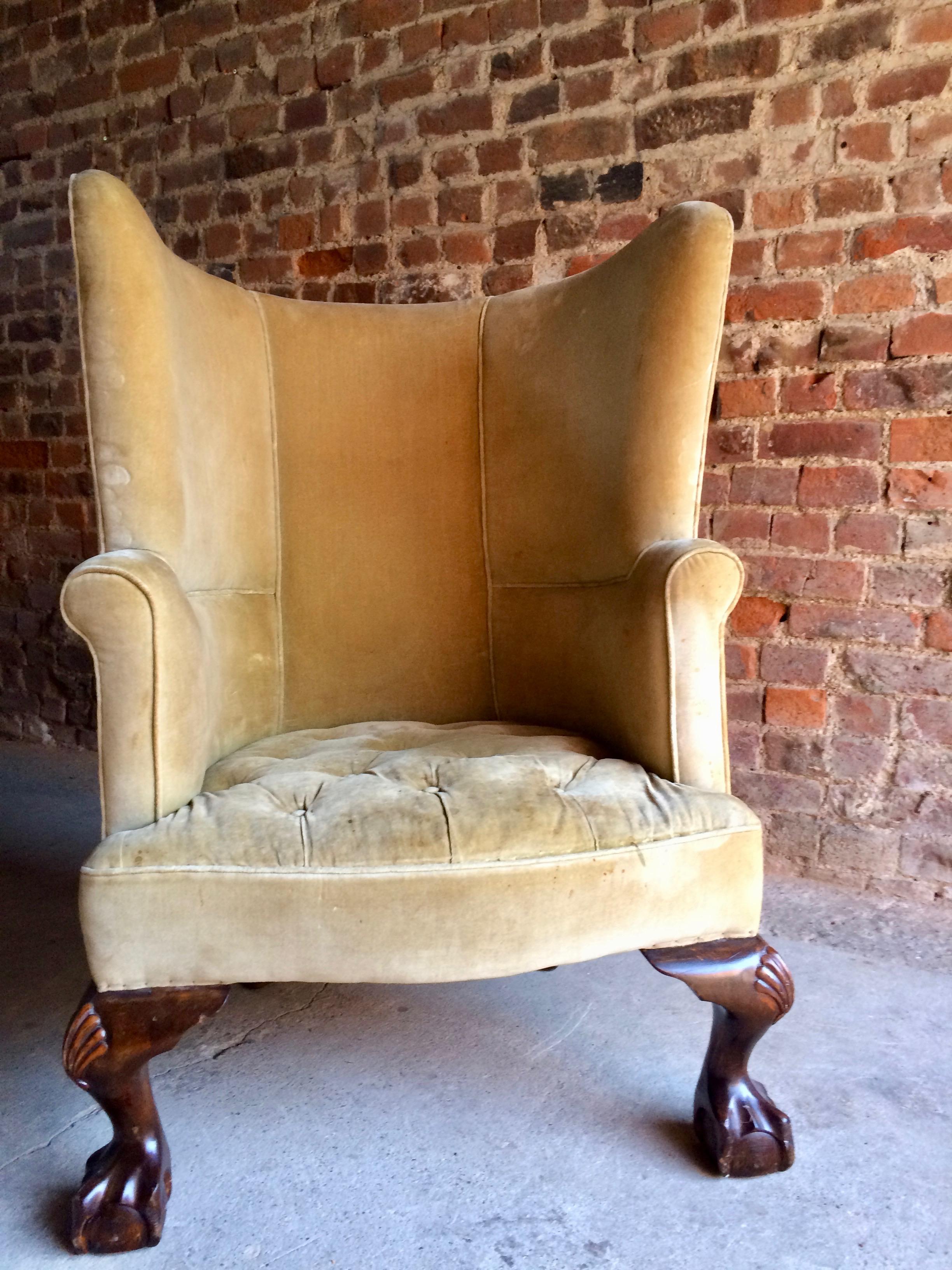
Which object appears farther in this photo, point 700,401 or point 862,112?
point 862,112

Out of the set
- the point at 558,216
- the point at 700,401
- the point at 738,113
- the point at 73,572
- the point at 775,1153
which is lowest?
the point at 775,1153

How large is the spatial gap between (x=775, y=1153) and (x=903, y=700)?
36.7 inches

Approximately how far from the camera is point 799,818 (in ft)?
6.14

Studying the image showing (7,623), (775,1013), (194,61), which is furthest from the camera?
(7,623)

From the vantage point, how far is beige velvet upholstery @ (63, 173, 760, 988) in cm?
94

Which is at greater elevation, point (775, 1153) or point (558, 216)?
point (558, 216)

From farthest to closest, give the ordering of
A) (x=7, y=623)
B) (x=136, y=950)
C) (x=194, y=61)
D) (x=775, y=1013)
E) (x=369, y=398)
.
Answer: (x=7, y=623) → (x=194, y=61) → (x=369, y=398) → (x=775, y=1013) → (x=136, y=950)

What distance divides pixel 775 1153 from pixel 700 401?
92cm

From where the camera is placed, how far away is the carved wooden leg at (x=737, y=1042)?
101 cm

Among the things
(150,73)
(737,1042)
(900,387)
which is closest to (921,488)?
(900,387)

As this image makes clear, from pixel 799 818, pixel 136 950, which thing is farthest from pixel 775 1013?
pixel 799 818

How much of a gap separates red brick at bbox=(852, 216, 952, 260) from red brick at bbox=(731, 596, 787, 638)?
0.65 m

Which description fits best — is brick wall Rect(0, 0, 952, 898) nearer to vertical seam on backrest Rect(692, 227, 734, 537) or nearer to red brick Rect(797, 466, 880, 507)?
red brick Rect(797, 466, 880, 507)

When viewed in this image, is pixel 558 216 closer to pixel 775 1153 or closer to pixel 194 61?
pixel 194 61
